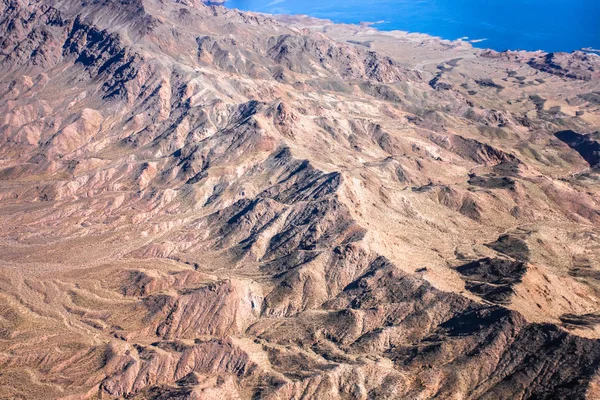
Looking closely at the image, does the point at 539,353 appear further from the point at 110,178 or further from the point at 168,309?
the point at 110,178

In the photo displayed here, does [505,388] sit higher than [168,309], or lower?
higher

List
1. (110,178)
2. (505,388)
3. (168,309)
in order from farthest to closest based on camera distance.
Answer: (110,178) < (168,309) < (505,388)

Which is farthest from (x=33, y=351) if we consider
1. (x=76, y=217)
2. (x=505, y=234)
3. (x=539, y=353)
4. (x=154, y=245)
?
(x=505, y=234)

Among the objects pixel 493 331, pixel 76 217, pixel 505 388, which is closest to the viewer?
pixel 505 388

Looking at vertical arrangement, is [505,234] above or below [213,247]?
above

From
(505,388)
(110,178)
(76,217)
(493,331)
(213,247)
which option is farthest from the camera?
(110,178)

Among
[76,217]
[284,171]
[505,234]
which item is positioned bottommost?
[76,217]

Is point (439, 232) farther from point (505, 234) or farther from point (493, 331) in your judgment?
point (493, 331)

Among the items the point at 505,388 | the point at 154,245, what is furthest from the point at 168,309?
the point at 505,388

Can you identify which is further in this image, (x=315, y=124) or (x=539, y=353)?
(x=315, y=124)
